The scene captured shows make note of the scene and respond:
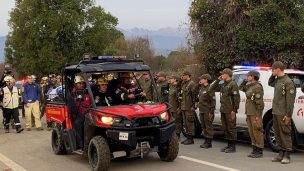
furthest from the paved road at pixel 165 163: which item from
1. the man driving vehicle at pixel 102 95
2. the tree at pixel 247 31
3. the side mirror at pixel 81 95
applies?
the tree at pixel 247 31

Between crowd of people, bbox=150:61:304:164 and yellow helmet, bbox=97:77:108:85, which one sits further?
yellow helmet, bbox=97:77:108:85

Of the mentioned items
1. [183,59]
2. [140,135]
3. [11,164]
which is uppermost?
[183,59]

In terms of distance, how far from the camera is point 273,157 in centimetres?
945

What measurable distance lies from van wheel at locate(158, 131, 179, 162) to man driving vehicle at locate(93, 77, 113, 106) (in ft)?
4.15

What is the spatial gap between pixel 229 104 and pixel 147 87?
1.74 meters

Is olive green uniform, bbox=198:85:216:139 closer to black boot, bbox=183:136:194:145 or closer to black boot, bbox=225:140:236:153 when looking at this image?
black boot, bbox=225:140:236:153

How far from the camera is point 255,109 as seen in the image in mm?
9367

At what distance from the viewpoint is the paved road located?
8633 millimetres

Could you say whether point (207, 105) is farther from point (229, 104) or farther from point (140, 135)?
point (140, 135)

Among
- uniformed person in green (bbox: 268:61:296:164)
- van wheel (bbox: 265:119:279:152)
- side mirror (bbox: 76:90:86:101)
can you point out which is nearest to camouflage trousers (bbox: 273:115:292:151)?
uniformed person in green (bbox: 268:61:296:164)

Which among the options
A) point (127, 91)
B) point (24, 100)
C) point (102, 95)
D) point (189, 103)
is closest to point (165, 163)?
point (127, 91)

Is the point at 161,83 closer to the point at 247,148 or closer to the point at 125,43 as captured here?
the point at 247,148

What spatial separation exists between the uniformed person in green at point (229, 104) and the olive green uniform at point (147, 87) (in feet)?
5.00

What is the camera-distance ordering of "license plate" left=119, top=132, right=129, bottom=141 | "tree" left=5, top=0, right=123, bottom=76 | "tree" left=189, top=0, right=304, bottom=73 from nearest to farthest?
"license plate" left=119, top=132, right=129, bottom=141 → "tree" left=189, top=0, right=304, bottom=73 → "tree" left=5, top=0, right=123, bottom=76
